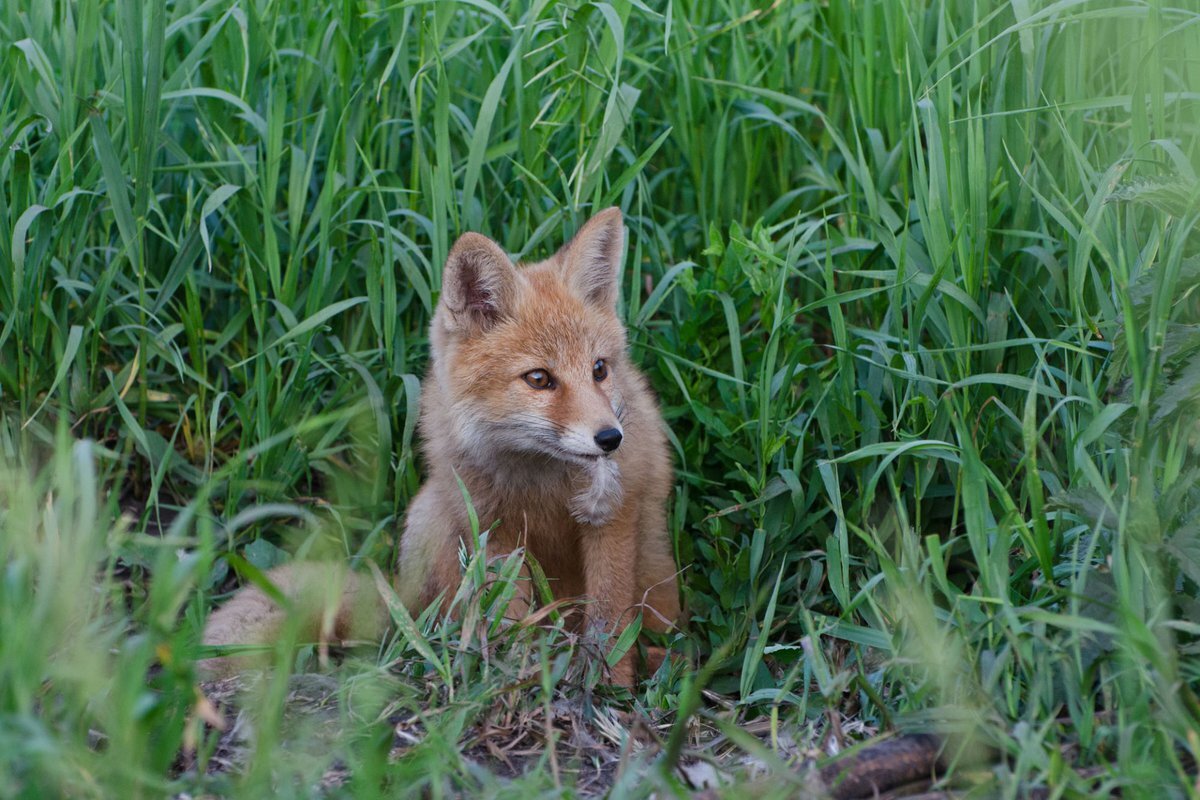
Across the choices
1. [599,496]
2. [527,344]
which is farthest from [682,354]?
[599,496]

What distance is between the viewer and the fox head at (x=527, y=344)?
341 cm

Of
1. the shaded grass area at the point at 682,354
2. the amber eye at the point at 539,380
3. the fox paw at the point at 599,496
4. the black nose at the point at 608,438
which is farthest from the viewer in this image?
the amber eye at the point at 539,380

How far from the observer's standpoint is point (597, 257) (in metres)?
3.64

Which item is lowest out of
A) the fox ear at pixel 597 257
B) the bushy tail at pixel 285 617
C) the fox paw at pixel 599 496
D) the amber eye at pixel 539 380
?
the bushy tail at pixel 285 617

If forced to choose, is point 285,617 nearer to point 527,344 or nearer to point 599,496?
point 599,496

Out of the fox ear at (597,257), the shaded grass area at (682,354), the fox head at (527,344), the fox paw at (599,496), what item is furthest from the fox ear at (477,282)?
the fox paw at (599,496)

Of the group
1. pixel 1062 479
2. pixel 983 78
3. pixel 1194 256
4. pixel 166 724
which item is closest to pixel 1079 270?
pixel 1194 256

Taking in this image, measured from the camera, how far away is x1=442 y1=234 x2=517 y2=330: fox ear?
3408 millimetres

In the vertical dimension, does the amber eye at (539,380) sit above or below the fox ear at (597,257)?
below

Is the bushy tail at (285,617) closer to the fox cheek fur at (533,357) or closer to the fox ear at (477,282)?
the fox cheek fur at (533,357)

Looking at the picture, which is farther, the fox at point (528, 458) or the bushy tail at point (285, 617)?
the fox at point (528, 458)

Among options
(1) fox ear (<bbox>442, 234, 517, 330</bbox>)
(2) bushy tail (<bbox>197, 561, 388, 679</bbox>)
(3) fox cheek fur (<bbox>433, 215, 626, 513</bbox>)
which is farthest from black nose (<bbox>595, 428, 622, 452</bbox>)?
→ (2) bushy tail (<bbox>197, 561, 388, 679</bbox>)

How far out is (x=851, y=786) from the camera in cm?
229

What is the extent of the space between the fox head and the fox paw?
0.32ft
